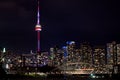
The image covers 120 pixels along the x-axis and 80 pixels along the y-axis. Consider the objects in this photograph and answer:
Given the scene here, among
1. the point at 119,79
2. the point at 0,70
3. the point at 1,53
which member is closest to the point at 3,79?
the point at 0,70

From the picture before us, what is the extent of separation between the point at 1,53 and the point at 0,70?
30.0 m

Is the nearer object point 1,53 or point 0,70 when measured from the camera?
point 0,70

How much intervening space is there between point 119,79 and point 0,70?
50885mm

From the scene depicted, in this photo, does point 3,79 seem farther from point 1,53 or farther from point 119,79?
point 119,79

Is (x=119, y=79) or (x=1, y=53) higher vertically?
(x=1, y=53)

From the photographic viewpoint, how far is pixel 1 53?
164 m

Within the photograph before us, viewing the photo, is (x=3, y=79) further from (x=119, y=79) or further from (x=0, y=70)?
(x=119, y=79)

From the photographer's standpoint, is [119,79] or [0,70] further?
[119,79]

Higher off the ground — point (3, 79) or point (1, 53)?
point (1, 53)

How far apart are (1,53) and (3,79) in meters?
36.3

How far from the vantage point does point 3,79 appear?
423 feet

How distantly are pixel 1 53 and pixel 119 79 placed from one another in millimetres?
51555

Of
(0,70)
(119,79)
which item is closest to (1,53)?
(0,70)

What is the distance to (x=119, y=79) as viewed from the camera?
15625cm
